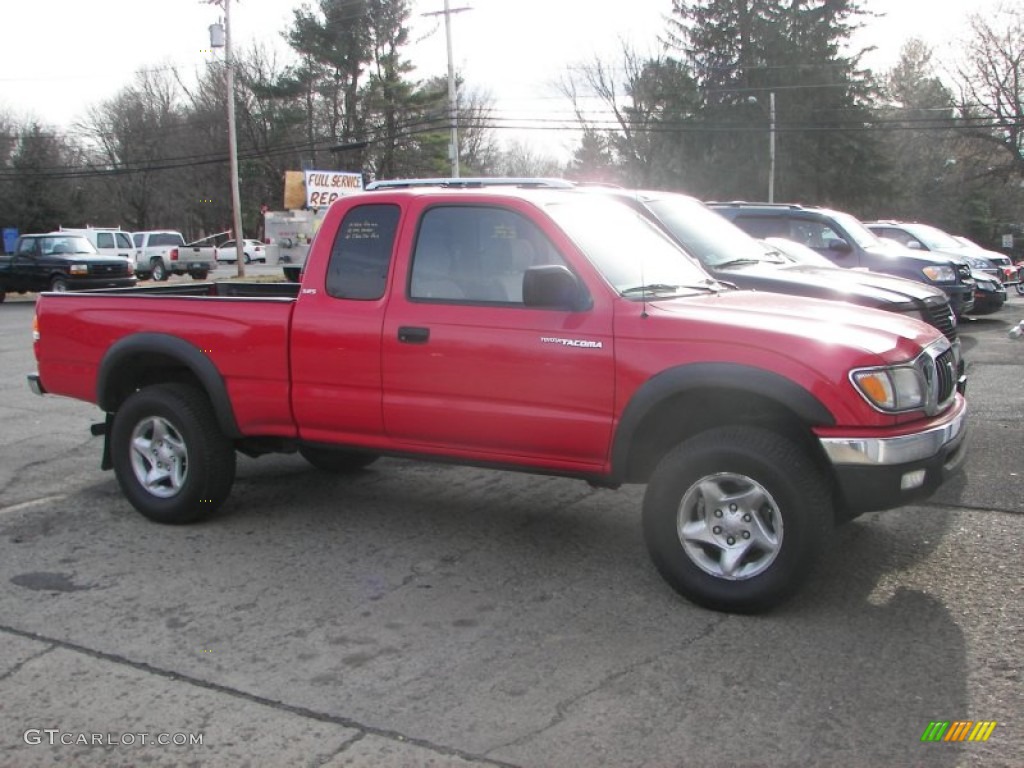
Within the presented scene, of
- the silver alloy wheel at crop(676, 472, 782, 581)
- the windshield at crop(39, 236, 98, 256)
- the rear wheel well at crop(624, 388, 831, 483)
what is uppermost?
the windshield at crop(39, 236, 98, 256)

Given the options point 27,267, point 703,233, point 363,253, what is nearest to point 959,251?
point 703,233

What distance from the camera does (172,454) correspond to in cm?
590

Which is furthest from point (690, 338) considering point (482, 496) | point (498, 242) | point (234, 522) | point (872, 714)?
point (234, 522)

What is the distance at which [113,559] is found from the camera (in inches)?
209

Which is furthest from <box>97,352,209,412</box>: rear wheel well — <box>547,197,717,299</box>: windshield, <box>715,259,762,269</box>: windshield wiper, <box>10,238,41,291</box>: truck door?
<box>10,238,41,291</box>: truck door

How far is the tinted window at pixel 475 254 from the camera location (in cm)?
497

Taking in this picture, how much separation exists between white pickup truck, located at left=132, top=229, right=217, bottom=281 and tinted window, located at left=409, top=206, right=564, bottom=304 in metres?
35.6

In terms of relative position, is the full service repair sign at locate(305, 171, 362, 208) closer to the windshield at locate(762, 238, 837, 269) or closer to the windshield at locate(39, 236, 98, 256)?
the windshield at locate(39, 236, 98, 256)

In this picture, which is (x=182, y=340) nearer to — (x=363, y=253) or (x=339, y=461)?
(x=363, y=253)

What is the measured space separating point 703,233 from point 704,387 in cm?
462

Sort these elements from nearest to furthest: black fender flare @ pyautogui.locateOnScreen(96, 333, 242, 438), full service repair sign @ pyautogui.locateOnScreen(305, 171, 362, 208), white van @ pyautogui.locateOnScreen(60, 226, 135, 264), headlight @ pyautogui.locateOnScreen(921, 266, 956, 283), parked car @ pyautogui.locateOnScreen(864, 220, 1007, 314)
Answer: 1. black fender flare @ pyautogui.locateOnScreen(96, 333, 242, 438)
2. headlight @ pyautogui.locateOnScreen(921, 266, 956, 283)
3. parked car @ pyautogui.locateOnScreen(864, 220, 1007, 314)
4. full service repair sign @ pyautogui.locateOnScreen(305, 171, 362, 208)
5. white van @ pyautogui.locateOnScreen(60, 226, 135, 264)

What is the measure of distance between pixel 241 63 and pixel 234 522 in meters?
61.0

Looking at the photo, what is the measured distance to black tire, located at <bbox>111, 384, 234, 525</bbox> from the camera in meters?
5.74

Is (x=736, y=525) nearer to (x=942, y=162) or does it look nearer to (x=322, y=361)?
(x=322, y=361)
